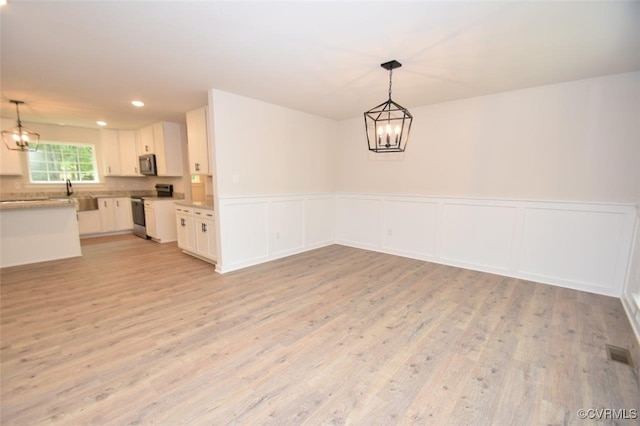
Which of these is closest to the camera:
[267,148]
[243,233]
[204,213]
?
[243,233]

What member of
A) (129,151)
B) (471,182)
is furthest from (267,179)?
(129,151)

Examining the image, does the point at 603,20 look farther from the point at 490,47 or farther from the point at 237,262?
the point at 237,262

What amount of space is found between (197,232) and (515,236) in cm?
474

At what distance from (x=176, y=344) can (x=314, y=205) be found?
3485 millimetres

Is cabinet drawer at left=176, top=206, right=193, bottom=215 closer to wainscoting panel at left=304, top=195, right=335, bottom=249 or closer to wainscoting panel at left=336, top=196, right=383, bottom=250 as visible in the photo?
wainscoting panel at left=304, top=195, right=335, bottom=249

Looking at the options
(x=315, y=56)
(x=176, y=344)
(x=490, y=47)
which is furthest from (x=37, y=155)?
(x=490, y=47)

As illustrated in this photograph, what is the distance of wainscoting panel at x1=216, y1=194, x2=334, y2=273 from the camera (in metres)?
3.98

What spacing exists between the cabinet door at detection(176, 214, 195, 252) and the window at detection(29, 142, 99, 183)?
3.61m

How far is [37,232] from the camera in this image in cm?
445

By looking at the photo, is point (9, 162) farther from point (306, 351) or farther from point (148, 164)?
point (306, 351)

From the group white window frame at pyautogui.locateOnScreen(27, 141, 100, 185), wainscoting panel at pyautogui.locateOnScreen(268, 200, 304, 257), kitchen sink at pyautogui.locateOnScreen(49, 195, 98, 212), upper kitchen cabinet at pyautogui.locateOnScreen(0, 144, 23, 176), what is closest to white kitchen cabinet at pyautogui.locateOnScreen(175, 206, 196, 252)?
wainscoting panel at pyautogui.locateOnScreen(268, 200, 304, 257)

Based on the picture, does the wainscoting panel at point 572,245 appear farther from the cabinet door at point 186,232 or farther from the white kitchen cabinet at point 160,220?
the white kitchen cabinet at point 160,220

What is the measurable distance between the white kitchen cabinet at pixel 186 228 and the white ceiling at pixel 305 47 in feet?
6.13

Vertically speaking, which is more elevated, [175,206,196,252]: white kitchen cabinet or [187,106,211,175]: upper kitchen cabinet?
[187,106,211,175]: upper kitchen cabinet
